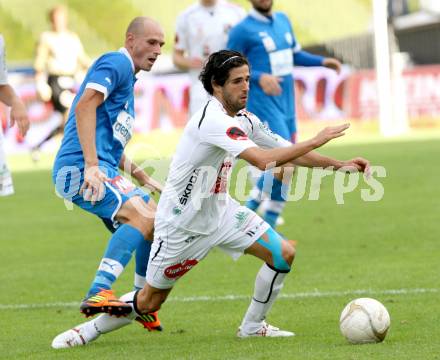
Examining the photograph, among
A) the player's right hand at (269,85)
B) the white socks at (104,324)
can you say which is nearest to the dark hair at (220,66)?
the white socks at (104,324)

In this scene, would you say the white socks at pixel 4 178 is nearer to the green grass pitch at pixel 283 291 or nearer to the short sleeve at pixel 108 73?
the green grass pitch at pixel 283 291

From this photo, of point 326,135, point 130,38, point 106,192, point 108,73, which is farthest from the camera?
point 130,38

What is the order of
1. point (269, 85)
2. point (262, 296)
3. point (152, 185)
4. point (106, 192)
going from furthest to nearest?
point (269, 85) < point (152, 185) < point (106, 192) < point (262, 296)

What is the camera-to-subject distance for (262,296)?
6.80 metres

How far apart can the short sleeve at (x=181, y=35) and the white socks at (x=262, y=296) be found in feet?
21.2

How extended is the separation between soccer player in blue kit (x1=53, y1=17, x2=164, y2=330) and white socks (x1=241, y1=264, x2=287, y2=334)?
61 cm

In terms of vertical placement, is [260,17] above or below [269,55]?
above

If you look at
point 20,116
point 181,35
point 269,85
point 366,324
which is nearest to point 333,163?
point 366,324

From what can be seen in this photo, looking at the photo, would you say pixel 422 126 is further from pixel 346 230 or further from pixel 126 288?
pixel 126 288

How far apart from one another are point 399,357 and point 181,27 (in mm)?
7614

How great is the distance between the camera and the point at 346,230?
38.3 ft

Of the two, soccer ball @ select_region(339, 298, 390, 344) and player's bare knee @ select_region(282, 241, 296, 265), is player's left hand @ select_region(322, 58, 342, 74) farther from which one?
soccer ball @ select_region(339, 298, 390, 344)

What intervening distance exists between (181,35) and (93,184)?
21.1ft

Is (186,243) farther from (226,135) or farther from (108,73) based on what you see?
(108,73)
